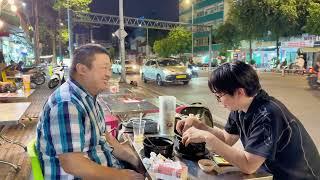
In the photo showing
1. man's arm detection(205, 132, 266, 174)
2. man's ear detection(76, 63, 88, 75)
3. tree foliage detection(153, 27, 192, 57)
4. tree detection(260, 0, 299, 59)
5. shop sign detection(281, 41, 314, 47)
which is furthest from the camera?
tree foliage detection(153, 27, 192, 57)

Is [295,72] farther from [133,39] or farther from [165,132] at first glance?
[133,39]

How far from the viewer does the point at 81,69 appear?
226 centimetres

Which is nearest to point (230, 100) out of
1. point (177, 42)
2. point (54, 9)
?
point (54, 9)

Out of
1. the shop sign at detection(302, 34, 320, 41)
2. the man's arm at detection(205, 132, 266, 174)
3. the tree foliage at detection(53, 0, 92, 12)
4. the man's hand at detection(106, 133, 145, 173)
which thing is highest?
the tree foliage at detection(53, 0, 92, 12)

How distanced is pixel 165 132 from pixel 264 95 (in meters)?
1.06

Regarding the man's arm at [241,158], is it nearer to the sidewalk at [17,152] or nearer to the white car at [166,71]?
the sidewalk at [17,152]

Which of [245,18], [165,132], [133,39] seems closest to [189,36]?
[245,18]

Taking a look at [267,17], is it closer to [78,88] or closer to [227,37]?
[227,37]

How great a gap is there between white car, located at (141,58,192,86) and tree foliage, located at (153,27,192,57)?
29.9m

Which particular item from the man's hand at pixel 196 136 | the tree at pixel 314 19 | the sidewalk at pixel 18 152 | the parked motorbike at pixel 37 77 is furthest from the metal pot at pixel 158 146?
the tree at pixel 314 19

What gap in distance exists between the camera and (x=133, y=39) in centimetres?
8631

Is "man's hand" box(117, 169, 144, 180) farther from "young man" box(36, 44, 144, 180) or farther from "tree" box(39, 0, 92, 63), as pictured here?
"tree" box(39, 0, 92, 63)

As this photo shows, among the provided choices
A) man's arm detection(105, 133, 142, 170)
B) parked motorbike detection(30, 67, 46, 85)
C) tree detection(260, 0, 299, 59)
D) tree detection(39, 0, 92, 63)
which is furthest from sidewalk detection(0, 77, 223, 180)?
tree detection(260, 0, 299, 59)

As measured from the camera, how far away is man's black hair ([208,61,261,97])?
6.44ft
